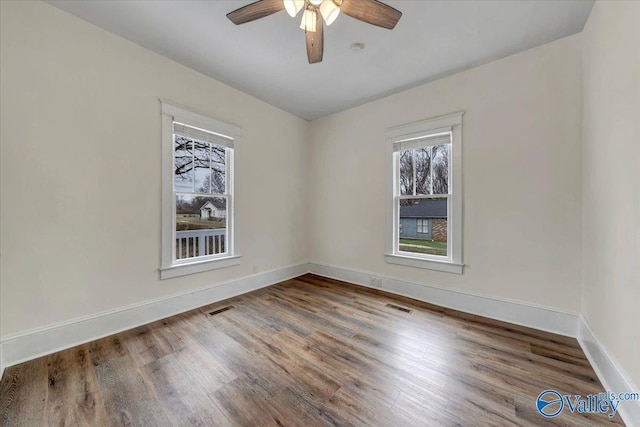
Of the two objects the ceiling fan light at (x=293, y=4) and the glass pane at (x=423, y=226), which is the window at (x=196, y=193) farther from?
the glass pane at (x=423, y=226)

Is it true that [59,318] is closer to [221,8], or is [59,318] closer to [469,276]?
[221,8]

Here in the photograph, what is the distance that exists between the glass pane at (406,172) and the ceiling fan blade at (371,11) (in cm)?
198

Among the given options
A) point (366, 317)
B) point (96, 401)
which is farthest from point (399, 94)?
point (96, 401)

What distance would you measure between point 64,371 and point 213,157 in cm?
247

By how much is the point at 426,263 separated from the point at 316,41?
2792mm

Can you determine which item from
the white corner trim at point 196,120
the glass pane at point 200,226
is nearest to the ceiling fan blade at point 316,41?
the white corner trim at point 196,120

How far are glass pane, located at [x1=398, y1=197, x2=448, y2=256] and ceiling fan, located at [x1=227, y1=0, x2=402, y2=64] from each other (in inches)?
87.8

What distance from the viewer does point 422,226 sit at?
11.0 feet

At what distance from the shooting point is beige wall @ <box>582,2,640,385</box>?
1.40 m

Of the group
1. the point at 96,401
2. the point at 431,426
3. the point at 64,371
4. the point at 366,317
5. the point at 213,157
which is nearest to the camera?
the point at 431,426

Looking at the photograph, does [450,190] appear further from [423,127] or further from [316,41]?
[316,41]

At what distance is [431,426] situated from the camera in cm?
136

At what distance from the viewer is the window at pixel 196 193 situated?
2.73 m

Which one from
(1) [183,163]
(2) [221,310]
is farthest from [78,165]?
(2) [221,310]
